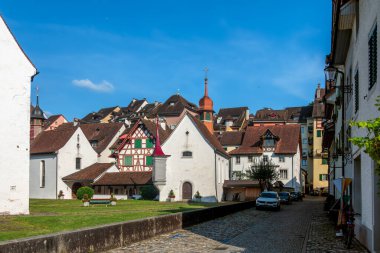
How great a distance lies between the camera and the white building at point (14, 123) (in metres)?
27.4

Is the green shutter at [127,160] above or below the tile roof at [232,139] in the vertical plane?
below

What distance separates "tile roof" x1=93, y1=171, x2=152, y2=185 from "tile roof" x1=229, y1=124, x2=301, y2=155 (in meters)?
21.1

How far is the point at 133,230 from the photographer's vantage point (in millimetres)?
15523

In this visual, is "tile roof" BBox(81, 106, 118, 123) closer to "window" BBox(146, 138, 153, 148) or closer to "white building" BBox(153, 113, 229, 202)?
"window" BBox(146, 138, 153, 148)

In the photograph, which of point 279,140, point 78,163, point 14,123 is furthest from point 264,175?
point 14,123

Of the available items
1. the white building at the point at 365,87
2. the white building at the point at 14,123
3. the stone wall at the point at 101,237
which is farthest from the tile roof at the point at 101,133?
the white building at the point at 365,87

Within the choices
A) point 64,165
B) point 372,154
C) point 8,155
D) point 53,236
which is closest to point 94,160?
point 64,165

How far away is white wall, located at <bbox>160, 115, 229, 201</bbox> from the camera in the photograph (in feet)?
189

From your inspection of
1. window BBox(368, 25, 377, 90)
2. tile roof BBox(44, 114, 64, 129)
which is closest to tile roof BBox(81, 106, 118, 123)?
tile roof BBox(44, 114, 64, 129)

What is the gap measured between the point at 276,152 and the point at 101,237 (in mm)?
62810

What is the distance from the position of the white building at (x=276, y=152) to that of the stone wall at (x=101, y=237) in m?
53.4

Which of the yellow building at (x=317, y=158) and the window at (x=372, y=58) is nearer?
the window at (x=372, y=58)

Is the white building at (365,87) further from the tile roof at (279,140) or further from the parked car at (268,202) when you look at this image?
the tile roof at (279,140)

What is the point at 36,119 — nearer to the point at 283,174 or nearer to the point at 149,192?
the point at 149,192
